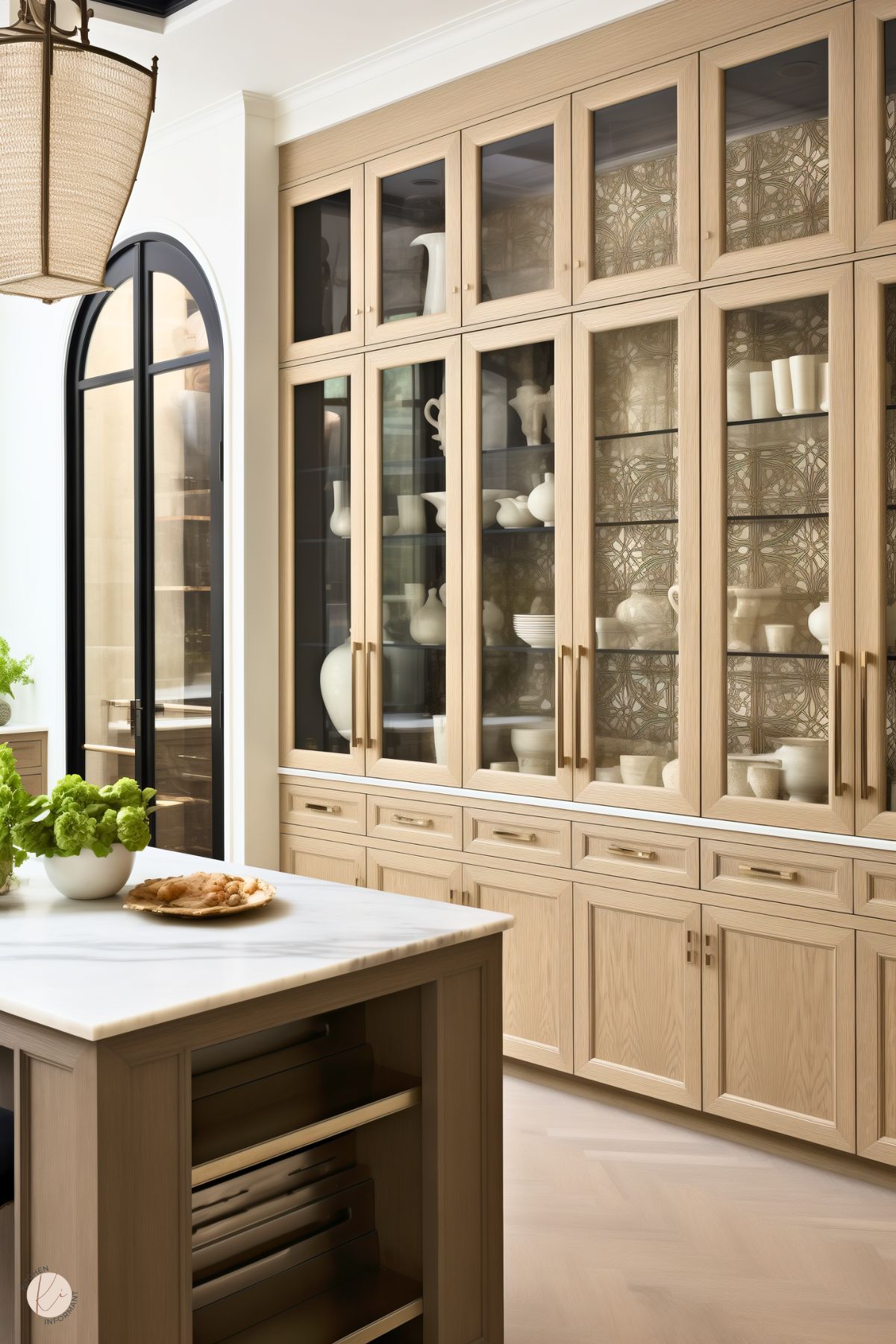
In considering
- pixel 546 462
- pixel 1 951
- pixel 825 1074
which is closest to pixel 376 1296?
pixel 1 951

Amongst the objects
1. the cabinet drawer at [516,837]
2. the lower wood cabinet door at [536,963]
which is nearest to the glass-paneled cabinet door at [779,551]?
the cabinet drawer at [516,837]

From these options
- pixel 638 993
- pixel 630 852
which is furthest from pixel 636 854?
pixel 638 993

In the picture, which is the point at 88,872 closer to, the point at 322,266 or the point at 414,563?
the point at 414,563

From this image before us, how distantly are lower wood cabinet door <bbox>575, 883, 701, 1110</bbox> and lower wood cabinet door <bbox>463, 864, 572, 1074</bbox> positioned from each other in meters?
0.05

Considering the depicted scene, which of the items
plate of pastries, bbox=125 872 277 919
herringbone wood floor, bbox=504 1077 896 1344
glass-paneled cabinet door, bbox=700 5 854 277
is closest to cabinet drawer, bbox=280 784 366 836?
herringbone wood floor, bbox=504 1077 896 1344

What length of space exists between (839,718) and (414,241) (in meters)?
2.00

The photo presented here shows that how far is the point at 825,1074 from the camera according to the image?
9.77 ft

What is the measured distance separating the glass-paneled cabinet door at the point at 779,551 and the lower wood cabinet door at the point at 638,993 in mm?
372

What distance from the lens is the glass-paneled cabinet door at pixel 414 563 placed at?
3.75 meters

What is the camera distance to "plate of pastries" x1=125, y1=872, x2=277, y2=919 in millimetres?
2096

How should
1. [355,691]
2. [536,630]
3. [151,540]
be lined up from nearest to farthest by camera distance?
[536,630], [355,691], [151,540]

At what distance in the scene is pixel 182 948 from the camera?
1920 millimetres

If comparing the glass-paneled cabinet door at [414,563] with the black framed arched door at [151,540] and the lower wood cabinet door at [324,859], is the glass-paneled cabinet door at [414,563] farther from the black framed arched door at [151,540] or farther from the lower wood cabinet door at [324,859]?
the black framed arched door at [151,540]

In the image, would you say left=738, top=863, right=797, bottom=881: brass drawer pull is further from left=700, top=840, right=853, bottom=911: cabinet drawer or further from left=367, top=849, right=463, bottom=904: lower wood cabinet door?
left=367, top=849, right=463, bottom=904: lower wood cabinet door
